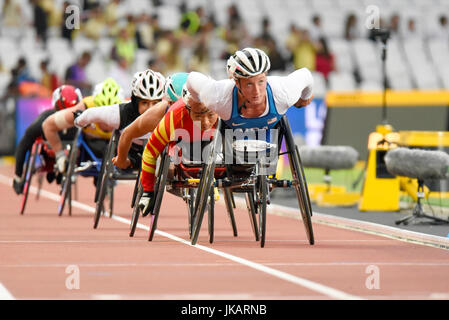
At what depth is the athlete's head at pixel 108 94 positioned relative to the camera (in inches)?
630

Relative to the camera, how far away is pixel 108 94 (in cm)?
1603

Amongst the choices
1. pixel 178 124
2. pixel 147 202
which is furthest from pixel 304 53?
pixel 178 124

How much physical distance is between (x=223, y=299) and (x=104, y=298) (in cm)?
78

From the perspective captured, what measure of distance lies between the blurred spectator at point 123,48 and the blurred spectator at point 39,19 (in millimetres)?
1733

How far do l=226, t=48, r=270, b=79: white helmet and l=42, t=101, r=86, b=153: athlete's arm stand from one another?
552 centimetres

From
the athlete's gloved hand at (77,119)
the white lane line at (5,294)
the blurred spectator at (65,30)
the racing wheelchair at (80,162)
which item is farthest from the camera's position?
the blurred spectator at (65,30)

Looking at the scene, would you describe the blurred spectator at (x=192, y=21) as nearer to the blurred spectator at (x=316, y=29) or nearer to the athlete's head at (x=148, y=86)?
the blurred spectator at (x=316, y=29)

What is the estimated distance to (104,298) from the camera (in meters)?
8.06

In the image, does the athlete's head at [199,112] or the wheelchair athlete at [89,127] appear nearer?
the athlete's head at [199,112]

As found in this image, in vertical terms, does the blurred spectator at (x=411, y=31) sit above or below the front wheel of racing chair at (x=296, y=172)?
above

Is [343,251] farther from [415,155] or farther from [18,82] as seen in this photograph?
[18,82]

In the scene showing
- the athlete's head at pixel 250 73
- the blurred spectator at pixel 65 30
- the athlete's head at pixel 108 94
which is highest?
the blurred spectator at pixel 65 30

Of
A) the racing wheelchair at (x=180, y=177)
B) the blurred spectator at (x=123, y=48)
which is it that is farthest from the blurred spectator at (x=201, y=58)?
the racing wheelchair at (x=180, y=177)

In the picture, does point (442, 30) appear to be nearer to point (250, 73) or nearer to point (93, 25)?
point (93, 25)
